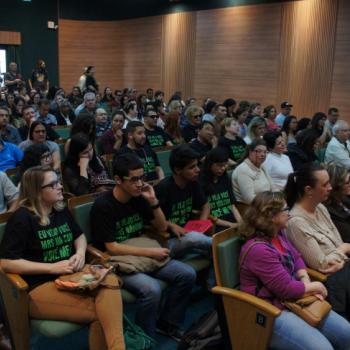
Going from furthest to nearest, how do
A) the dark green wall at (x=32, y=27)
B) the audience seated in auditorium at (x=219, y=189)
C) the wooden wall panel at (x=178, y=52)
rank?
the dark green wall at (x=32, y=27)
the wooden wall panel at (x=178, y=52)
the audience seated in auditorium at (x=219, y=189)

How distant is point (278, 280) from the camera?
227 cm

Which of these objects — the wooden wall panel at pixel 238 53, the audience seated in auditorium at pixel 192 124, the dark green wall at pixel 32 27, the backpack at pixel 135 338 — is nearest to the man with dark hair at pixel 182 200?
the backpack at pixel 135 338

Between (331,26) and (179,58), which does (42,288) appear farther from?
(179,58)

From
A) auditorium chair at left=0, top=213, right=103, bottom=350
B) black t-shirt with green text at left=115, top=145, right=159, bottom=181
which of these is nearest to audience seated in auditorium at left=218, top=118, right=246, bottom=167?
black t-shirt with green text at left=115, top=145, right=159, bottom=181

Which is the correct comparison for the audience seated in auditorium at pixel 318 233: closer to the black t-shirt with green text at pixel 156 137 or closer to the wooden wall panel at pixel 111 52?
the black t-shirt with green text at pixel 156 137

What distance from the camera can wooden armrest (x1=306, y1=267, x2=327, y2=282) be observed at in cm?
262

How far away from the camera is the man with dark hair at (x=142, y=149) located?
4617mm

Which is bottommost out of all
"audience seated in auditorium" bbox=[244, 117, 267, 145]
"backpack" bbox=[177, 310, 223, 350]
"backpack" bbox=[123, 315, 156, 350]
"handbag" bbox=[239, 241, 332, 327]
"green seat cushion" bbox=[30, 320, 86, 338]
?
"backpack" bbox=[177, 310, 223, 350]

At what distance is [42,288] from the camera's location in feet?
7.78

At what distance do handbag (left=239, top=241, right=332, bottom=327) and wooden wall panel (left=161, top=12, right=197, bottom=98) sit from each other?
11440 millimetres

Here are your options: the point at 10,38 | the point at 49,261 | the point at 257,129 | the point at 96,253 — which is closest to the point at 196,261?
the point at 96,253

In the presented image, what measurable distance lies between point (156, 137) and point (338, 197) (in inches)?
123

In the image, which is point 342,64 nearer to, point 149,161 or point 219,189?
point 149,161

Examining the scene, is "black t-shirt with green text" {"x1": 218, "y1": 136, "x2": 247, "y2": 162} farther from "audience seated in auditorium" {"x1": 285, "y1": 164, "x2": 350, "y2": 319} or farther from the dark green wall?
the dark green wall
